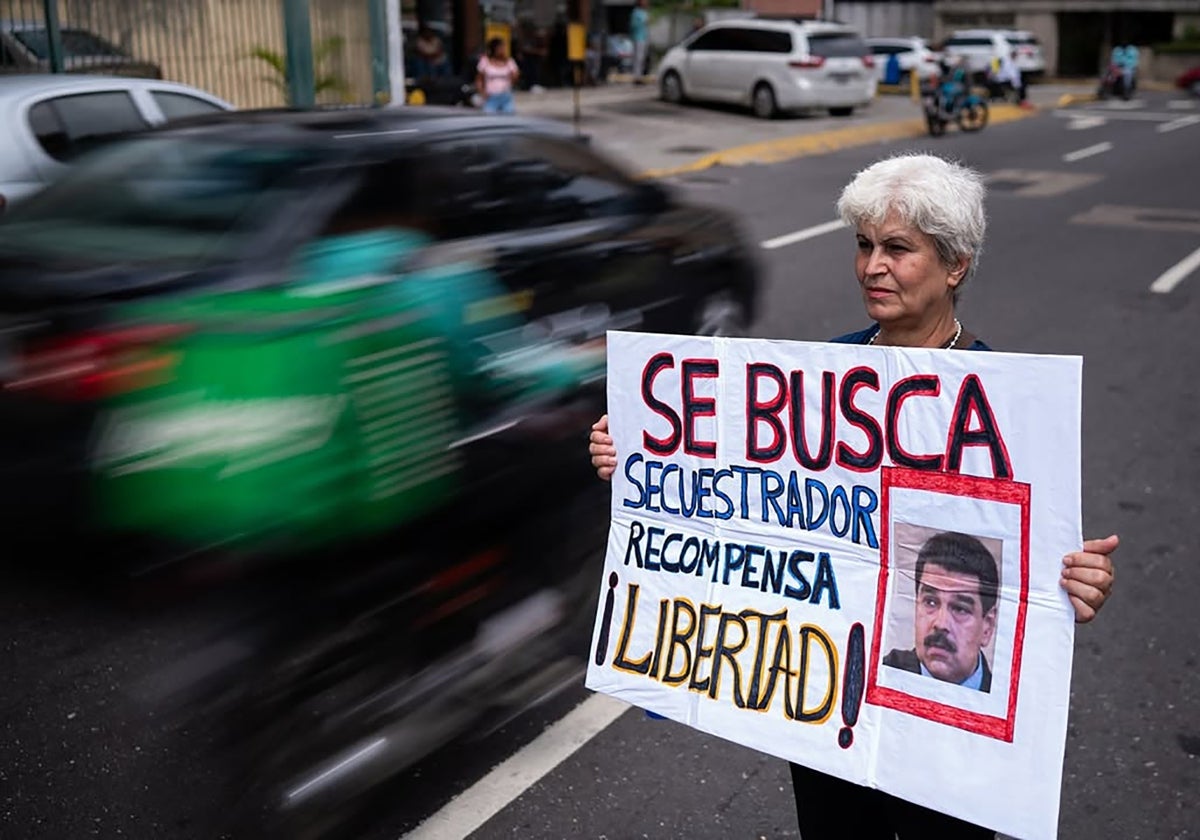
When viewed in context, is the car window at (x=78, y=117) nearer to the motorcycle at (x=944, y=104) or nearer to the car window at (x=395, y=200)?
the car window at (x=395, y=200)

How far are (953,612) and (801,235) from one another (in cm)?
1120

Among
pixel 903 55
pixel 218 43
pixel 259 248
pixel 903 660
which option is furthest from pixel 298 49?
pixel 903 55

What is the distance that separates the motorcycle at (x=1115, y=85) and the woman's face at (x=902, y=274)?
38.7m

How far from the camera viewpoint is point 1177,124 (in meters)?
28.4

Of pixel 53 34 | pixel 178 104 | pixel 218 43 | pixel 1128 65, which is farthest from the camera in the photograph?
pixel 1128 65

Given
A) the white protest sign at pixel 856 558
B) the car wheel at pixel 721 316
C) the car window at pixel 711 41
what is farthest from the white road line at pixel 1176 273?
the car window at pixel 711 41

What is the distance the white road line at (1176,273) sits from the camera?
1082 centimetres

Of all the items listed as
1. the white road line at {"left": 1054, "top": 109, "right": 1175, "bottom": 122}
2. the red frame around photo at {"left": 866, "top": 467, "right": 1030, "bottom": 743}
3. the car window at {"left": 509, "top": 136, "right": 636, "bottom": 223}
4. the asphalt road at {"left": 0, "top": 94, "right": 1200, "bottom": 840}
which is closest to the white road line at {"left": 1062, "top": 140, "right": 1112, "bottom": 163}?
the white road line at {"left": 1054, "top": 109, "right": 1175, "bottom": 122}

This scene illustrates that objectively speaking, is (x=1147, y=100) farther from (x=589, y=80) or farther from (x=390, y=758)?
(x=390, y=758)

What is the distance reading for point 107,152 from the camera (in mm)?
5078

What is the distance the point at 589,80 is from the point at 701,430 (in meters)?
29.6

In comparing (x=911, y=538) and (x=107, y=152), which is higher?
(x=107, y=152)

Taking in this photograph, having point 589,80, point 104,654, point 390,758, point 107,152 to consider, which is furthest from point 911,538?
point 589,80

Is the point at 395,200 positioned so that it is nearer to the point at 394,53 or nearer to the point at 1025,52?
the point at 394,53
